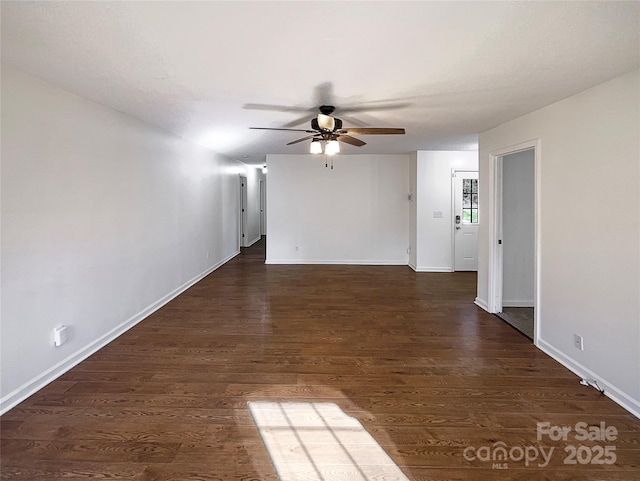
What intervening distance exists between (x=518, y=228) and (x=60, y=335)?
5.30m

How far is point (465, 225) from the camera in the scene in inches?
275

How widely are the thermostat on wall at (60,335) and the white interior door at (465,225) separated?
21.1ft

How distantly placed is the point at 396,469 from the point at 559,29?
259 cm

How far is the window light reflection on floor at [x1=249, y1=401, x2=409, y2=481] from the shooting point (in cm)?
184

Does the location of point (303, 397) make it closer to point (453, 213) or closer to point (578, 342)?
point (578, 342)

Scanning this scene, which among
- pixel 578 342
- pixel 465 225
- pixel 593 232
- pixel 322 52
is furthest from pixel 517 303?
pixel 322 52

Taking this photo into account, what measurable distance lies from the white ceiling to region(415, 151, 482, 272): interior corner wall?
10.9ft

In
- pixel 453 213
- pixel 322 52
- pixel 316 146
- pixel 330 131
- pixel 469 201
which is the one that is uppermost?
pixel 322 52

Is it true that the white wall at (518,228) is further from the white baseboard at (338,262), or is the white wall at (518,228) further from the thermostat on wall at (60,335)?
the thermostat on wall at (60,335)

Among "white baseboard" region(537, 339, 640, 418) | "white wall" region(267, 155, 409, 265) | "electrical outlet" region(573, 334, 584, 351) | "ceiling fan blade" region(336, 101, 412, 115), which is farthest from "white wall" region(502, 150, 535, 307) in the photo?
"white wall" region(267, 155, 409, 265)

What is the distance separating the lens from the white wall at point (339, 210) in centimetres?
757

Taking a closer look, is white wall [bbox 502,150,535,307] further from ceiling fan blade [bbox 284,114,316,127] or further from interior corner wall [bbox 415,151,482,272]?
ceiling fan blade [bbox 284,114,316,127]

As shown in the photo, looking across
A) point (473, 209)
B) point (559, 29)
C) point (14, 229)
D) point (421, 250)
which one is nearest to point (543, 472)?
point (559, 29)

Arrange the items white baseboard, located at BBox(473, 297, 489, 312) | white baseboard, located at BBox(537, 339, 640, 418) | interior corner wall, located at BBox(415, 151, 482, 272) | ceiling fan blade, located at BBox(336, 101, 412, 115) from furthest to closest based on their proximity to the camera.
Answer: interior corner wall, located at BBox(415, 151, 482, 272), white baseboard, located at BBox(473, 297, 489, 312), ceiling fan blade, located at BBox(336, 101, 412, 115), white baseboard, located at BBox(537, 339, 640, 418)
